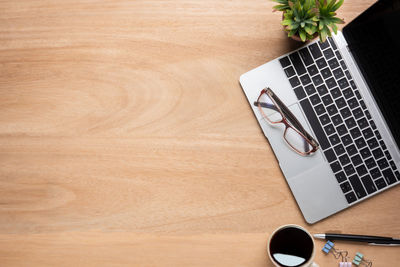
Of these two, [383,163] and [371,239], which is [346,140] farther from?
[371,239]

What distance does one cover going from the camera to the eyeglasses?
3.19 feet

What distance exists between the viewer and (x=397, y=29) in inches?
34.3

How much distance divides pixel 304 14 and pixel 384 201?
52 centimetres

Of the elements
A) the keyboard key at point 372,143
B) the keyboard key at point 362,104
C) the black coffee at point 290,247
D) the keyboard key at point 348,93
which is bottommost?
the black coffee at point 290,247

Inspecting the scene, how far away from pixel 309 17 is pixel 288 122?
0.27 metres

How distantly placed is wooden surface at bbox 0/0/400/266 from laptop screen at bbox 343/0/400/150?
88 mm

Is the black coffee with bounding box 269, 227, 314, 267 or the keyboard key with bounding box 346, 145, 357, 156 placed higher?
the keyboard key with bounding box 346, 145, 357, 156

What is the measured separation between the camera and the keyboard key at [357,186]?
3.13 feet

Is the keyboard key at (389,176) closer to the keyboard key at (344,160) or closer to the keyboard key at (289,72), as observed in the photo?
the keyboard key at (344,160)

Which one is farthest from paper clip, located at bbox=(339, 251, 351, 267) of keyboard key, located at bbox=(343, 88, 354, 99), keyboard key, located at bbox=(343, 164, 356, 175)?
keyboard key, located at bbox=(343, 88, 354, 99)

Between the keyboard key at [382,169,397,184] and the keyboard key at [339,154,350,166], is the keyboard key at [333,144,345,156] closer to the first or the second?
the keyboard key at [339,154,350,166]

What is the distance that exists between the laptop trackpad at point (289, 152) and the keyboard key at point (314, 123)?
12 mm

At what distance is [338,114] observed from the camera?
3.24 feet

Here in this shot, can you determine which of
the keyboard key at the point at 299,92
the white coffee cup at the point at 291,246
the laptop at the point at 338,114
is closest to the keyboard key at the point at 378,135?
the laptop at the point at 338,114
